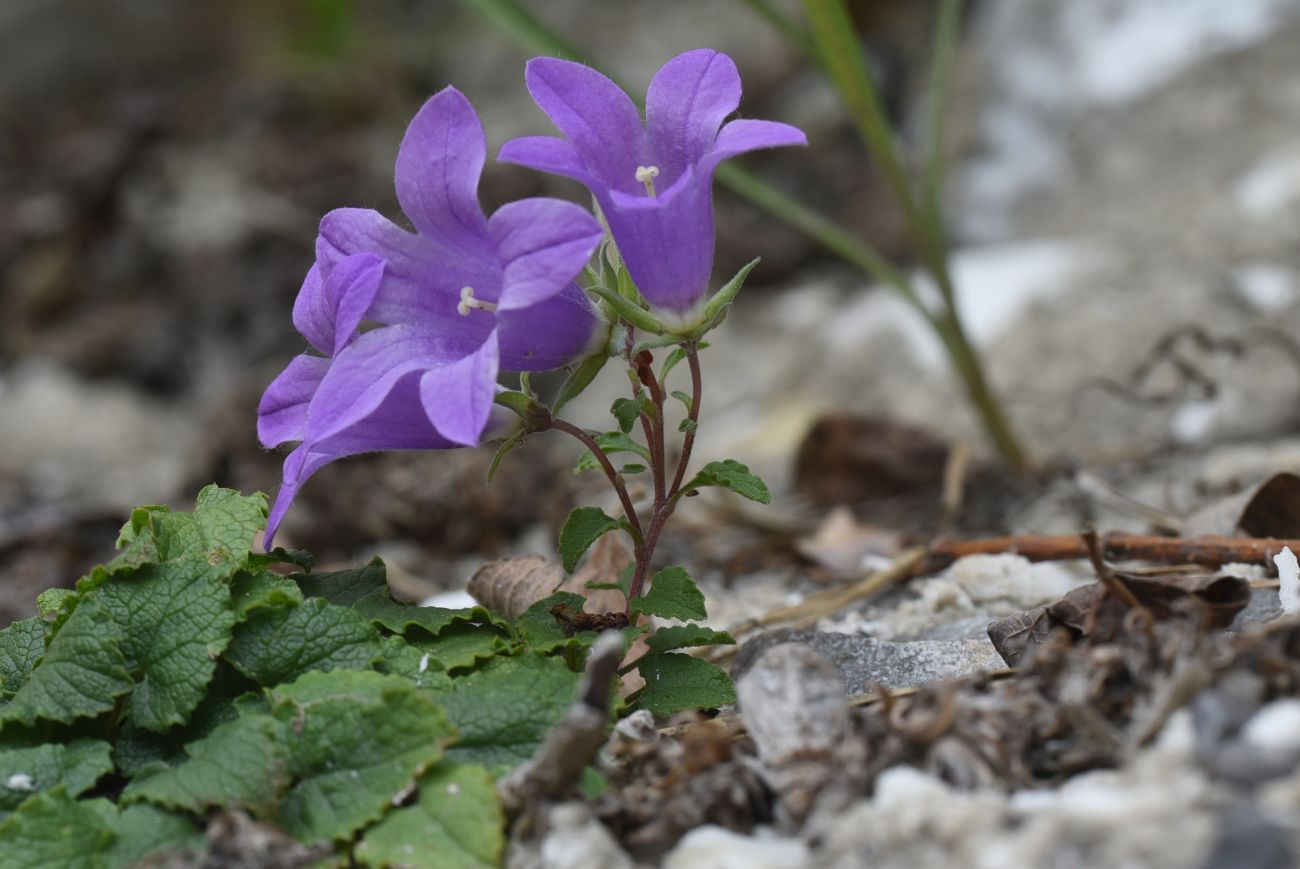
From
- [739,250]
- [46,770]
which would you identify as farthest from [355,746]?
[739,250]

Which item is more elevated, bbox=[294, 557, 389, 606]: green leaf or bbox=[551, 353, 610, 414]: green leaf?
bbox=[551, 353, 610, 414]: green leaf

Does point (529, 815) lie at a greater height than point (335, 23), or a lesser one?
lesser

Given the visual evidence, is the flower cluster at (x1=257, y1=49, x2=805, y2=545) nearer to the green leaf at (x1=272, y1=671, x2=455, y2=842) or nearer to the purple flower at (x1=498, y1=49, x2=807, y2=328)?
the purple flower at (x1=498, y1=49, x2=807, y2=328)

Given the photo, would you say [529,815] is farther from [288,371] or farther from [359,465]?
[359,465]

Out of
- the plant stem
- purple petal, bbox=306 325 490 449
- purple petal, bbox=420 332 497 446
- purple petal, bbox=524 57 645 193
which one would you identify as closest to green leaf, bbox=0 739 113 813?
purple petal, bbox=306 325 490 449

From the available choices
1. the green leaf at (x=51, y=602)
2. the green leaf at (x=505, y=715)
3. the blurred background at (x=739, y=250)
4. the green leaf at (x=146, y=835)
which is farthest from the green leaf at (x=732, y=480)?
the blurred background at (x=739, y=250)

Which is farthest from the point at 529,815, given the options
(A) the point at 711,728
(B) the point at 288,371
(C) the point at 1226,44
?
(C) the point at 1226,44
